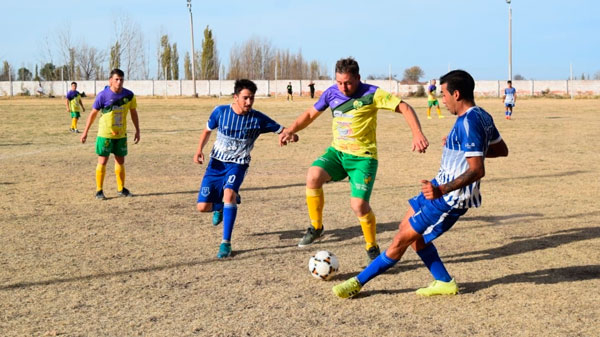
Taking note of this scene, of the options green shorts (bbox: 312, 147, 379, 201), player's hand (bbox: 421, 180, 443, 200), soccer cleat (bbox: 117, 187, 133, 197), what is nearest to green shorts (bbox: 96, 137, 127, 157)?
soccer cleat (bbox: 117, 187, 133, 197)

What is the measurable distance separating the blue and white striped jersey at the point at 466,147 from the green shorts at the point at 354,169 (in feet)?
4.60

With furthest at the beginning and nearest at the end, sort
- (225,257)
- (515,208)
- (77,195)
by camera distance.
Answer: (77,195), (515,208), (225,257)

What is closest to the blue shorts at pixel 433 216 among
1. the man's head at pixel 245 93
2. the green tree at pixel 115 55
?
the man's head at pixel 245 93

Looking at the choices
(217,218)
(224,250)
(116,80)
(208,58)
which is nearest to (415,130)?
(224,250)

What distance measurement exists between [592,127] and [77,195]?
18.8m

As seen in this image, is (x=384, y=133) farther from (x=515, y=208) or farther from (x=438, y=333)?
(x=438, y=333)

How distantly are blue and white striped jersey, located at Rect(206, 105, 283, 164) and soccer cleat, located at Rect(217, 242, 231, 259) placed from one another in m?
0.98

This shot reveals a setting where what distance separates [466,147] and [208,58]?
82457 mm

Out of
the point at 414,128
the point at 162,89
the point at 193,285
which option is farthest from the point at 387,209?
the point at 162,89

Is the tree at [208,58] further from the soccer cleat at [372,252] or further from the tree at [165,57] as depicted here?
the soccer cleat at [372,252]

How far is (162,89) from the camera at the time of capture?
233 feet

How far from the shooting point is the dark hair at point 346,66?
6103 millimetres

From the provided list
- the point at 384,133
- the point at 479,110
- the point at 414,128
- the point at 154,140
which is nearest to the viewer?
the point at 479,110

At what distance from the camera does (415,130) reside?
5.99 metres
